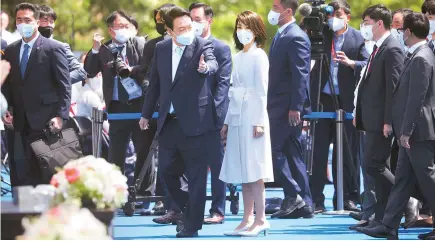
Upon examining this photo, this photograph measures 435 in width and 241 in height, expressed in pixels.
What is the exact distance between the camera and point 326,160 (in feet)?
45.7

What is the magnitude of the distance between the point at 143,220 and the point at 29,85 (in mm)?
2168

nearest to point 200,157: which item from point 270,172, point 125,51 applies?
point 270,172

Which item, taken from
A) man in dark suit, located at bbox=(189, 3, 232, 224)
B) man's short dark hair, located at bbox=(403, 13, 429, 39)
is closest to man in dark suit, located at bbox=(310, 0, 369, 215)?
man in dark suit, located at bbox=(189, 3, 232, 224)

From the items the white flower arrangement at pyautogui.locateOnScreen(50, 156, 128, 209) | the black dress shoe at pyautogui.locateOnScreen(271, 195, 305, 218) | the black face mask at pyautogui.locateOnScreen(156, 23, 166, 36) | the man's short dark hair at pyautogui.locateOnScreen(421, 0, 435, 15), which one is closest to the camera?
the white flower arrangement at pyautogui.locateOnScreen(50, 156, 128, 209)

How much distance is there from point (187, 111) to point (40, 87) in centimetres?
164

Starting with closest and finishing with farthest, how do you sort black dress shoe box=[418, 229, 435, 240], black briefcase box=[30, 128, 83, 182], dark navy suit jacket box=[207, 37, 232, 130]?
black dress shoe box=[418, 229, 435, 240], dark navy suit jacket box=[207, 37, 232, 130], black briefcase box=[30, 128, 83, 182]

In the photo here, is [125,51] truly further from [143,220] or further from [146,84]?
[143,220]

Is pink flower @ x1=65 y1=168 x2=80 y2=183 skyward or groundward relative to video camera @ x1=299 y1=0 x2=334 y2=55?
groundward

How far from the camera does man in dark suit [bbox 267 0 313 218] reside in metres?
12.8

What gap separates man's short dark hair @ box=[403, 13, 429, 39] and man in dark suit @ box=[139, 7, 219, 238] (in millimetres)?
1837

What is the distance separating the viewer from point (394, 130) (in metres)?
11.1

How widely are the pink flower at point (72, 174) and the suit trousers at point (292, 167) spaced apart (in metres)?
5.79

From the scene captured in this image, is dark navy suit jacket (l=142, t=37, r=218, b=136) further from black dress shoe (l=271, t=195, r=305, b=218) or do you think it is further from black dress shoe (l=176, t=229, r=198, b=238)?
black dress shoe (l=271, t=195, r=305, b=218)

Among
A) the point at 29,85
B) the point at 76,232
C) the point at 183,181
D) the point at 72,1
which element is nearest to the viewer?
the point at 76,232
